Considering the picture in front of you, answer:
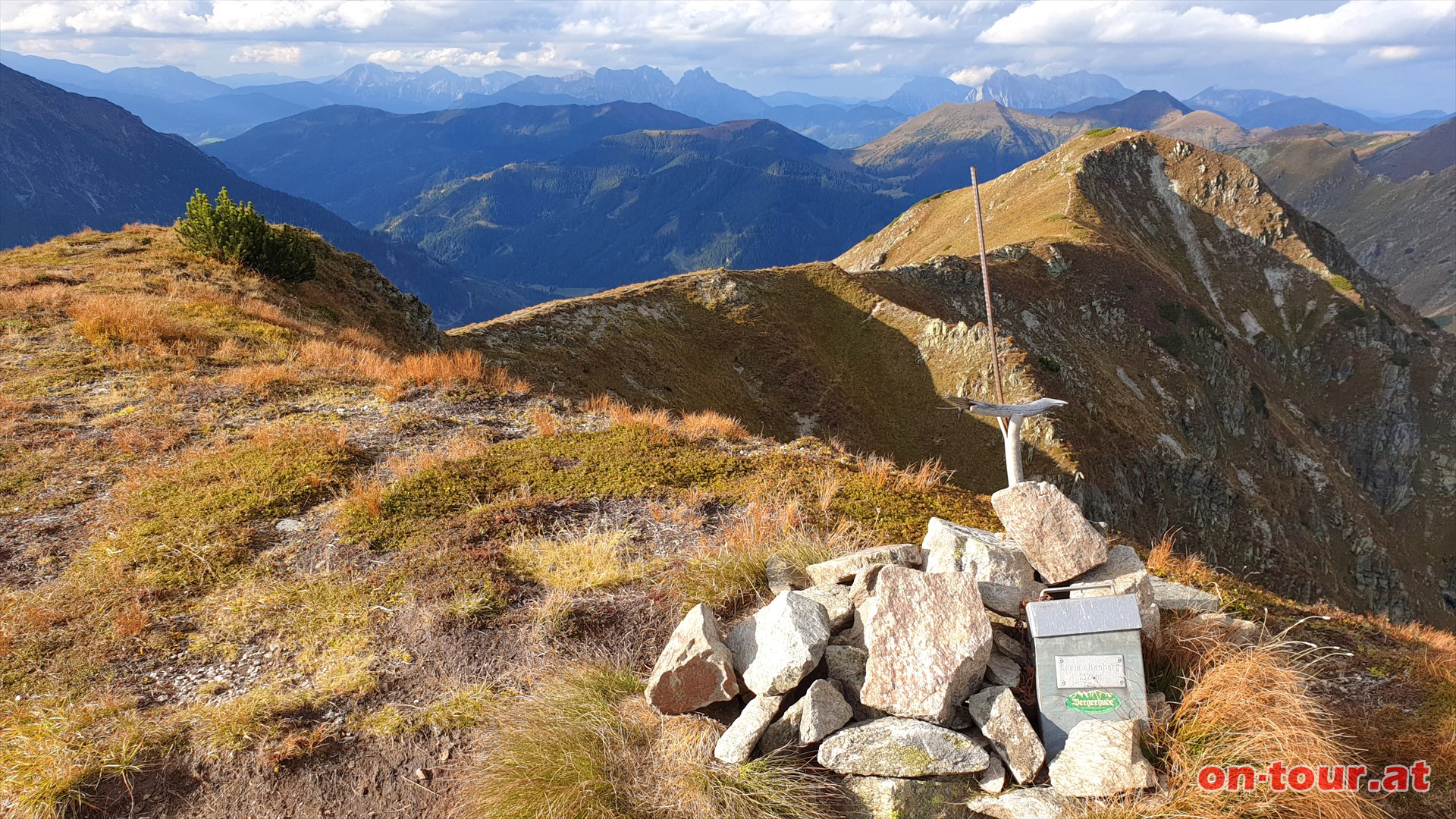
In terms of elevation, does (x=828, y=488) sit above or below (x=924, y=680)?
below

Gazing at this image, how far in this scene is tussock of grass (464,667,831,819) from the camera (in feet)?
17.0

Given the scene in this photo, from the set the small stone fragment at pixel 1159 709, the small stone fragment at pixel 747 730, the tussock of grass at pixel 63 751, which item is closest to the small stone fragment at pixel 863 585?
the small stone fragment at pixel 747 730

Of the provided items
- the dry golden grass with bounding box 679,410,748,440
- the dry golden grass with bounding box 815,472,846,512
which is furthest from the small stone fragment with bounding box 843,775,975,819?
the dry golden grass with bounding box 679,410,748,440

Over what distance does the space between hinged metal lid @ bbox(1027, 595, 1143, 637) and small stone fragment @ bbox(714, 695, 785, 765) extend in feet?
7.31

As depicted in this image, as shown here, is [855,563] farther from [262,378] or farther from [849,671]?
[262,378]

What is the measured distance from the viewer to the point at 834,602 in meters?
6.79

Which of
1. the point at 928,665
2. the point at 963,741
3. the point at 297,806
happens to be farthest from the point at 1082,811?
the point at 297,806

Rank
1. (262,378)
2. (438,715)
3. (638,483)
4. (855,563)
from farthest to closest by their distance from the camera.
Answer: (262,378) < (638,483) < (855,563) < (438,715)

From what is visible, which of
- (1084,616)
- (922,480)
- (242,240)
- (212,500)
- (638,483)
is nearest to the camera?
(1084,616)

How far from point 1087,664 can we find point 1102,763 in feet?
2.46

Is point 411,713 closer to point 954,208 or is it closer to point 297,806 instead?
point 297,806

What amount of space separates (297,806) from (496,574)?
3.35 m

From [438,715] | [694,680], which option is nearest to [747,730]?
[694,680]

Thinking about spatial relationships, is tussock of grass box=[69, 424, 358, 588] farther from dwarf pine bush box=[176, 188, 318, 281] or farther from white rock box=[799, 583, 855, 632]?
dwarf pine bush box=[176, 188, 318, 281]
